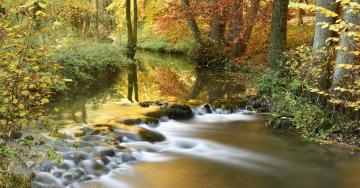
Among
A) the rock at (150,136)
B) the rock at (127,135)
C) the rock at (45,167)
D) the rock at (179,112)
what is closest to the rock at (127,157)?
the rock at (127,135)

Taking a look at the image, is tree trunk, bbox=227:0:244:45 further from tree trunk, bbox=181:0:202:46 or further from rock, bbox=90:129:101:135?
rock, bbox=90:129:101:135

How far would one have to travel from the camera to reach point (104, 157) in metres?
7.68

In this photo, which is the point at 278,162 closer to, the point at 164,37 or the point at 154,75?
the point at 154,75

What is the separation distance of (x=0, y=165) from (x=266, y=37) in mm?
16533

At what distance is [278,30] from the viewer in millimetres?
13023

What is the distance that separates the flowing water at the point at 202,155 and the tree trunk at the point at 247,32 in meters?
5.80

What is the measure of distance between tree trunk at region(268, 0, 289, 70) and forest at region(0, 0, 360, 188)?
0.11 ft

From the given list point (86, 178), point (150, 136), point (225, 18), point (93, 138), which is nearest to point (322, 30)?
point (150, 136)

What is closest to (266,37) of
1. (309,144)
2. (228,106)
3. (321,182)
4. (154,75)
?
(154,75)

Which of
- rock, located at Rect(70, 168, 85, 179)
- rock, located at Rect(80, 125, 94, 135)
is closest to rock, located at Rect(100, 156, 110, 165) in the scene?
rock, located at Rect(70, 168, 85, 179)

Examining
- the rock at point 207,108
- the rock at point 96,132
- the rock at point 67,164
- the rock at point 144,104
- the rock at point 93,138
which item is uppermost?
the rock at point 144,104

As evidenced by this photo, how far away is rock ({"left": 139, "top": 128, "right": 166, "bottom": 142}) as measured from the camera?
30.4ft

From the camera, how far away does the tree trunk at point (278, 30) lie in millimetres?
12891

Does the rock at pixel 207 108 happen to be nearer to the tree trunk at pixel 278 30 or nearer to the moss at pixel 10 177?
the tree trunk at pixel 278 30
